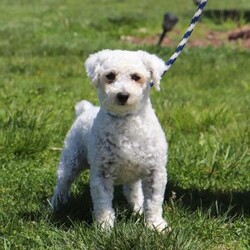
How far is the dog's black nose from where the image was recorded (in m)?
4.18

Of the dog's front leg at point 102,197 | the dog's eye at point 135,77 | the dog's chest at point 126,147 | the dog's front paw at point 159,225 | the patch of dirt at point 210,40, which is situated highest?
the dog's eye at point 135,77

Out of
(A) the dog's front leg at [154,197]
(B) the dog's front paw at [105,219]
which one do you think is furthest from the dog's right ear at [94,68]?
(B) the dog's front paw at [105,219]

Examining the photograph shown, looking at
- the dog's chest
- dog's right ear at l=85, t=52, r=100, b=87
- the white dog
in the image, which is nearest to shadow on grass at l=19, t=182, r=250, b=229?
the white dog

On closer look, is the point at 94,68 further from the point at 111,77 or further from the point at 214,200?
the point at 214,200

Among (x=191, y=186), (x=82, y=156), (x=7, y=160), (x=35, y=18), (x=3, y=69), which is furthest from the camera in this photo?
(x=35, y=18)

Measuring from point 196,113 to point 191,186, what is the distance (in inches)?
90.8

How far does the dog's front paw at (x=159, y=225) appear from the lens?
13.8ft

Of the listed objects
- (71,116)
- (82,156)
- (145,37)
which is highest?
(82,156)

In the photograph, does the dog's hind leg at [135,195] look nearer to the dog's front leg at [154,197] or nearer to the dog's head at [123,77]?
the dog's front leg at [154,197]

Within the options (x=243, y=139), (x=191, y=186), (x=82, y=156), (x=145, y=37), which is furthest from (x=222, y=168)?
(x=145, y=37)

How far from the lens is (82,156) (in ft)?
16.7

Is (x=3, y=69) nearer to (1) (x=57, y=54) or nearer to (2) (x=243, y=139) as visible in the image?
(1) (x=57, y=54)

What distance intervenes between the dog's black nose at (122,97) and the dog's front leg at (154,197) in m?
0.62

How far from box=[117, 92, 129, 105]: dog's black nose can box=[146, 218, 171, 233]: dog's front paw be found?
34.2 inches
